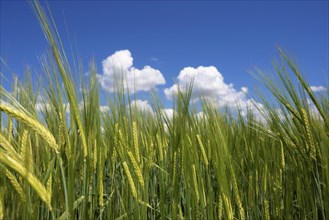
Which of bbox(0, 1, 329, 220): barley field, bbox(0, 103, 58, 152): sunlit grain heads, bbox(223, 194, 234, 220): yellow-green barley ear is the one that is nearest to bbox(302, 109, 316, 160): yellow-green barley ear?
bbox(0, 1, 329, 220): barley field

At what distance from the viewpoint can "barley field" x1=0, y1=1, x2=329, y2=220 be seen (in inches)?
43.3

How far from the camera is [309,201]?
1968 millimetres

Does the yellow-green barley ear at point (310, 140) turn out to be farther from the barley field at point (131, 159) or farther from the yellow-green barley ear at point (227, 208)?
the yellow-green barley ear at point (227, 208)

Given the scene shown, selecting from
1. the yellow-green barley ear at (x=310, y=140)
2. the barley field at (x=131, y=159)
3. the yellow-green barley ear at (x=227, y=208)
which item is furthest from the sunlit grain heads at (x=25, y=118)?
the yellow-green barley ear at (x=310, y=140)

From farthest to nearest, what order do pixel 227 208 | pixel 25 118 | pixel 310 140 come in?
pixel 310 140 < pixel 227 208 < pixel 25 118

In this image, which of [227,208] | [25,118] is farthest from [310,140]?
[25,118]

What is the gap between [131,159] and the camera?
1.44 metres

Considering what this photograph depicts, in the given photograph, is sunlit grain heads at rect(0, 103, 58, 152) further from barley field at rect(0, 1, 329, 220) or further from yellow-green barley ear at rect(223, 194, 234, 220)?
yellow-green barley ear at rect(223, 194, 234, 220)

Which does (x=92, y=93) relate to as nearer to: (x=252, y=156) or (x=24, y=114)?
(x=24, y=114)

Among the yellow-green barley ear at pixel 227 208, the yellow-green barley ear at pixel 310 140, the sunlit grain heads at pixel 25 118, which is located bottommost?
the yellow-green barley ear at pixel 227 208

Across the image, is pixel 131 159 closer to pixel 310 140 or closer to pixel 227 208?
pixel 227 208

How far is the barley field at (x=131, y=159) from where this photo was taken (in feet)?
3.61

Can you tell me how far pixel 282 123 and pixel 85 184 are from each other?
3.86 ft

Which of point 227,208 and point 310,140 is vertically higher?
point 310,140
